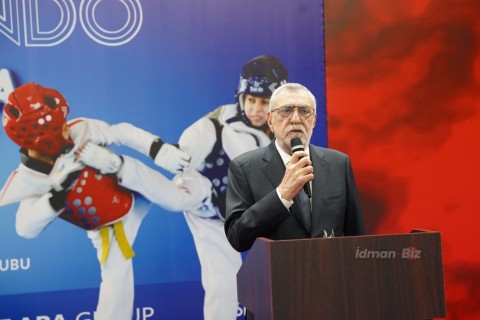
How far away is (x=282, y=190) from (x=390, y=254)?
47 centimetres

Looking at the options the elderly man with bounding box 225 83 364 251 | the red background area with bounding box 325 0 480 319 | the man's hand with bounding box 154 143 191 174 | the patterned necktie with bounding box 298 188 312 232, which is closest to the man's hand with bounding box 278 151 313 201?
the elderly man with bounding box 225 83 364 251

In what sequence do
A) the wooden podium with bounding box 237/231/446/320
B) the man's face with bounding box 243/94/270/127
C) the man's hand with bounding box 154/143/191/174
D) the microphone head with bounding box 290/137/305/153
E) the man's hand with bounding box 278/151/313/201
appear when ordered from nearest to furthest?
the wooden podium with bounding box 237/231/446/320 < the man's hand with bounding box 278/151/313/201 < the microphone head with bounding box 290/137/305/153 < the man's hand with bounding box 154/143/191/174 < the man's face with bounding box 243/94/270/127

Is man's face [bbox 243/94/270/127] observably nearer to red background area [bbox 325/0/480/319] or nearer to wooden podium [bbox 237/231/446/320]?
red background area [bbox 325/0/480/319]

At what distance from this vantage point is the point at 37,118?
3.81 meters

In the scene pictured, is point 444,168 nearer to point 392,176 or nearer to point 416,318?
point 392,176

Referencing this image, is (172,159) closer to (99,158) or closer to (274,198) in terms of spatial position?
(99,158)

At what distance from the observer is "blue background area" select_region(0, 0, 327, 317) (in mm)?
3773

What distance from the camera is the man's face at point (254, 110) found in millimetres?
4074

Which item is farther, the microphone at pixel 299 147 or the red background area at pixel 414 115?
the red background area at pixel 414 115

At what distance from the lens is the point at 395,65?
4.21m

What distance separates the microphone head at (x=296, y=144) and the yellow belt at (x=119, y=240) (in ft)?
6.49

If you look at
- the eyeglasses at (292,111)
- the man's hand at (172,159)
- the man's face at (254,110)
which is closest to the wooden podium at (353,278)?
the eyeglasses at (292,111)

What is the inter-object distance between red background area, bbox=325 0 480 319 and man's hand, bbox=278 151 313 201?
211cm

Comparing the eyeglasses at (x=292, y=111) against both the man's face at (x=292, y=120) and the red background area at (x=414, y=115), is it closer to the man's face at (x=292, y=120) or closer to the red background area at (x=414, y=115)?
the man's face at (x=292, y=120)
